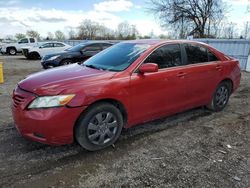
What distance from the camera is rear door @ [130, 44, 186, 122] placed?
3.89 m

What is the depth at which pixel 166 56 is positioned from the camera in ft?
14.5

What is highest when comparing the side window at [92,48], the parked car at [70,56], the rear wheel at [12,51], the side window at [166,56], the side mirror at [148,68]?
the side window at [166,56]

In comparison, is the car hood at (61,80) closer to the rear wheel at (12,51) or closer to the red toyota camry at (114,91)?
the red toyota camry at (114,91)

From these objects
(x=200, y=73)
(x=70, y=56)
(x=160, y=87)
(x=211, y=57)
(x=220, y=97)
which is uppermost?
(x=211, y=57)

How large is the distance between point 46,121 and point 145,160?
139cm

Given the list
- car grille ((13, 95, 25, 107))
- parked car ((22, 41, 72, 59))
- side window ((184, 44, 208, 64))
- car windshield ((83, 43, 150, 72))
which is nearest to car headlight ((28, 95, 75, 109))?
car grille ((13, 95, 25, 107))

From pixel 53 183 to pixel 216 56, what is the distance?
4.03m

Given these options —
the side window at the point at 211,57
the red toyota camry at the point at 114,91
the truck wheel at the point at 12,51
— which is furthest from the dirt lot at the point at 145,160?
the truck wheel at the point at 12,51

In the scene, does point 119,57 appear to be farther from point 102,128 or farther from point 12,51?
point 12,51

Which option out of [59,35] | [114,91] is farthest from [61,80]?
[59,35]

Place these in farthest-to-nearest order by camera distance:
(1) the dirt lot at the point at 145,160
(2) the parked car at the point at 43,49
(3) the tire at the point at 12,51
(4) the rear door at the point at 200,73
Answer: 1. (3) the tire at the point at 12,51
2. (2) the parked car at the point at 43,49
3. (4) the rear door at the point at 200,73
4. (1) the dirt lot at the point at 145,160

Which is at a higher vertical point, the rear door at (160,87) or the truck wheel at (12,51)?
the rear door at (160,87)

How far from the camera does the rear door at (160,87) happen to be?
3.89m

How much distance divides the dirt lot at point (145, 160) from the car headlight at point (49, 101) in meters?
0.76
